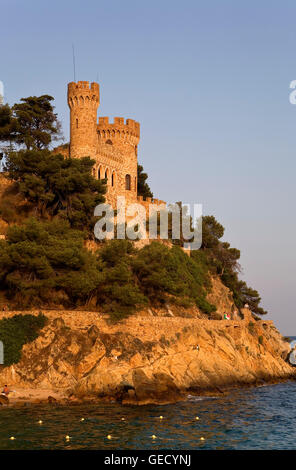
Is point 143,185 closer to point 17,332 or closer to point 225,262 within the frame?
point 225,262

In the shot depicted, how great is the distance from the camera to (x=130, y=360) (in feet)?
109

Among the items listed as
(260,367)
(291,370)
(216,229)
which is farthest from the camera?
(216,229)

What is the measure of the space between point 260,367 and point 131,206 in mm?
18752

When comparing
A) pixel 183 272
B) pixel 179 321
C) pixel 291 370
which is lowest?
pixel 291 370

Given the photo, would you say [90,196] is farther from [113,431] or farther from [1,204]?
[113,431]

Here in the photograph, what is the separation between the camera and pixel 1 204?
45219 millimetres

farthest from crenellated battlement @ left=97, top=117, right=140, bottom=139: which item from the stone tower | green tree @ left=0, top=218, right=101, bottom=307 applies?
green tree @ left=0, top=218, right=101, bottom=307

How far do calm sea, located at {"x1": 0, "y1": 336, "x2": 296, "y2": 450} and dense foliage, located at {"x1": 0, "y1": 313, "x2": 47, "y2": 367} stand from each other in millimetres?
4698

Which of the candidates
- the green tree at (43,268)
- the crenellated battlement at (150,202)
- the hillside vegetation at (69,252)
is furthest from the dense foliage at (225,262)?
the green tree at (43,268)

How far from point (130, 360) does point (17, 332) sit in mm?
6867

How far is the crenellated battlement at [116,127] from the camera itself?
173 ft

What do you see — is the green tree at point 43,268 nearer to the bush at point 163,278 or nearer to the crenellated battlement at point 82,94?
the bush at point 163,278

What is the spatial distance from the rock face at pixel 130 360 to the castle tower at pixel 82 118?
57.6 feet

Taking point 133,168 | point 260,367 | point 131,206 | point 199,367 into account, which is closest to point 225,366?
point 199,367
